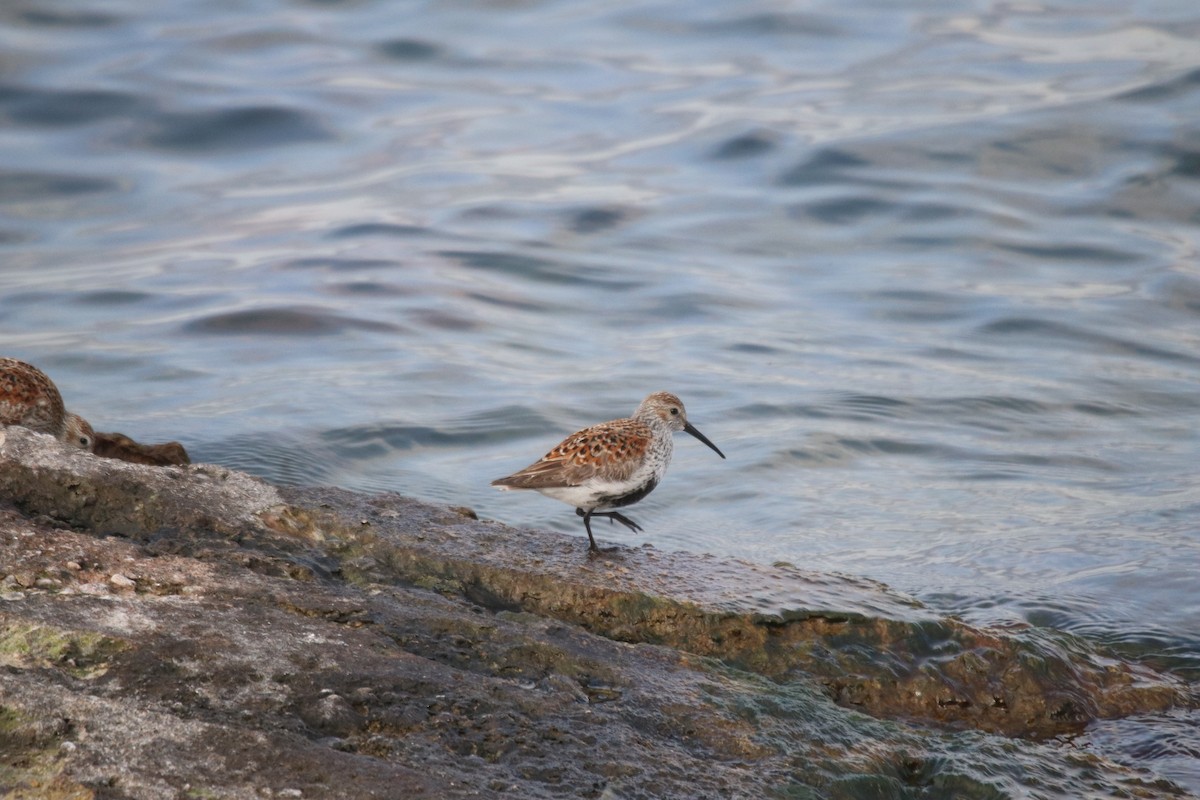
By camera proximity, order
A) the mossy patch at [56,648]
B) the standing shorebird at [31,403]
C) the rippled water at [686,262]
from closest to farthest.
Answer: the mossy patch at [56,648] → the standing shorebird at [31,403] → the rippled water at [686,262]

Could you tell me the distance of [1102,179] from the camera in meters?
20.6

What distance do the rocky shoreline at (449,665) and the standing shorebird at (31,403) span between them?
1.58m

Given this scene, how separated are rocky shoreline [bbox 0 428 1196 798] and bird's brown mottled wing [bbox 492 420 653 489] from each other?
2.47ft

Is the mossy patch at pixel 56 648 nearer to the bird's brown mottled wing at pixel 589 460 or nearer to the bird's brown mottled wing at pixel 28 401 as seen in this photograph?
the bird's brown mottled wing at pixel 28 401

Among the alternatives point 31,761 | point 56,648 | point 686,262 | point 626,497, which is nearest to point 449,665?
A: point 56,648

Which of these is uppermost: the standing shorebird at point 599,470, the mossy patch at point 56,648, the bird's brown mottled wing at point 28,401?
the bird's brown mottled wing at point 28,401

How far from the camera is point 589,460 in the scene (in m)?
7.23

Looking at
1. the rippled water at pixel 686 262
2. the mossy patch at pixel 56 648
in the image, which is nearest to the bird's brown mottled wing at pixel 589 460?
the rippled water at pixel 686 262

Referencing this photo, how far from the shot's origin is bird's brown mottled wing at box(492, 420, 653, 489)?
721 centimetres

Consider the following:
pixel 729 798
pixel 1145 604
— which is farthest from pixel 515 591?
pixel 1145 604

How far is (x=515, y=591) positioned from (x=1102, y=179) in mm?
17500

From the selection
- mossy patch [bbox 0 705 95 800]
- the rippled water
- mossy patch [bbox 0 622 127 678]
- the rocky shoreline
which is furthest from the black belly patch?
mossy patch [bbox 0 705 95 800]

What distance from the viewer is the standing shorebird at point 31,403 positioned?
23.1 ft

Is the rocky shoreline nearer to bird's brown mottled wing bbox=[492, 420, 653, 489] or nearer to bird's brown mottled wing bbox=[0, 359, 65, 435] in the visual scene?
bird's brown mottled wing bbox=[492, 420, 653, 489]
